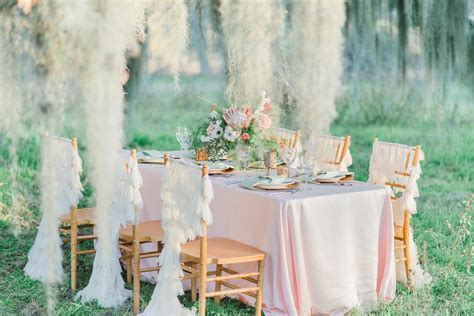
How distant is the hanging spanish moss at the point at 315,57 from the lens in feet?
14.4

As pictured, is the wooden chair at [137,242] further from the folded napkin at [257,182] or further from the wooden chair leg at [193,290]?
the folded napkin at [257,182]

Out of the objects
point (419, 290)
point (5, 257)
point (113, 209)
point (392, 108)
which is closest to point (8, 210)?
point (5, 257)

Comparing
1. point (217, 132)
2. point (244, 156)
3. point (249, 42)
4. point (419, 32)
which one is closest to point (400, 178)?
point (244, 156)

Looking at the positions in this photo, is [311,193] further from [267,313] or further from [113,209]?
[113,209]

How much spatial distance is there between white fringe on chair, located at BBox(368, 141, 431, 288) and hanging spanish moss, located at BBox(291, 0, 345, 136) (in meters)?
0.91

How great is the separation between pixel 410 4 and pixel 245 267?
2.79 m

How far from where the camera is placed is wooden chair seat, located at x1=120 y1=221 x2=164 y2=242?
326cm

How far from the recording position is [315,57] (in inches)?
190

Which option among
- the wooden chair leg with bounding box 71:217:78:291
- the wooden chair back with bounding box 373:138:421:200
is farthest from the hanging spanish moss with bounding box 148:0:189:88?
the wooden chair back with bounding box 373:138:421:200

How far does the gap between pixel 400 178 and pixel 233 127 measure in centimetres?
76

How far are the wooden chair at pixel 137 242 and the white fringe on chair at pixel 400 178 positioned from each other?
100 centimetres

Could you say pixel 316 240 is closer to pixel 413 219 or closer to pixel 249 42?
pixel 249 42

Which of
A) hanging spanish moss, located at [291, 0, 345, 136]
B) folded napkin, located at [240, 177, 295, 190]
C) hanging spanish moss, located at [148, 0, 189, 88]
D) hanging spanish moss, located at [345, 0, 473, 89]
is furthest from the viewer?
hanging spanish moss, located at [345, 0, 473, 89]

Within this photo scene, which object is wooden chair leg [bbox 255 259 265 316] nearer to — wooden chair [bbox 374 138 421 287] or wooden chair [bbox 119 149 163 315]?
wooden chair [bbox 119 149 163 315]
